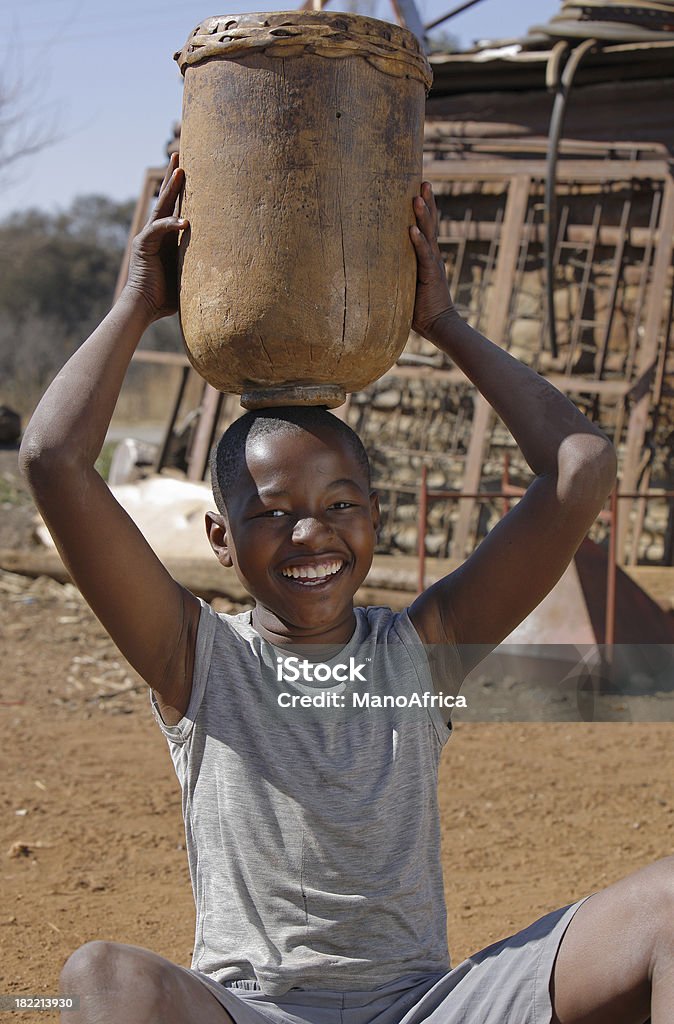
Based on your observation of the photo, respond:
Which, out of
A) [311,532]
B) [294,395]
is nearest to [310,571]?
[311,532]

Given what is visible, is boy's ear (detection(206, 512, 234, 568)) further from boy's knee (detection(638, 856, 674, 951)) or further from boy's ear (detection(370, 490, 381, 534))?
boy's knee (detection(638, 856, 674, 951))

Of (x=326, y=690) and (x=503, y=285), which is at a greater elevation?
(x=326, y=690)

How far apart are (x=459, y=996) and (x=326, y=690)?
1.68 ft

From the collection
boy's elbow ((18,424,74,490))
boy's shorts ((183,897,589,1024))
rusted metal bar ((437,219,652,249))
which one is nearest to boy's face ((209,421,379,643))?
boy's elbow ((18,424,74,490))

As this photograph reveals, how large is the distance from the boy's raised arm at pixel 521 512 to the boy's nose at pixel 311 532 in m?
0.24

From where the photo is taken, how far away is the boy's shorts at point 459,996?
1.70m

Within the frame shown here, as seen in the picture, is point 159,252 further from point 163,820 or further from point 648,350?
point 648,350

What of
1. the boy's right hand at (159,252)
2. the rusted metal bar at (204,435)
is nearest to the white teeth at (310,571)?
the boy's right hand at (159,252)

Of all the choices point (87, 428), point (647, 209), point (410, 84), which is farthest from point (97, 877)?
point (647, 209)

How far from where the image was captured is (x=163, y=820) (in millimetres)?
4105

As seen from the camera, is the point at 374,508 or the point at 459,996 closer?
the point at 459,996

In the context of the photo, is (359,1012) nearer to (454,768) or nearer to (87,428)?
(87,428)

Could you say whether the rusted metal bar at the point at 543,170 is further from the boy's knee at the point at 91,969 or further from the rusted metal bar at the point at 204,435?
the boy's knee at the point at 91,969

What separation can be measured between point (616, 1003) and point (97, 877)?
236 centimetres
